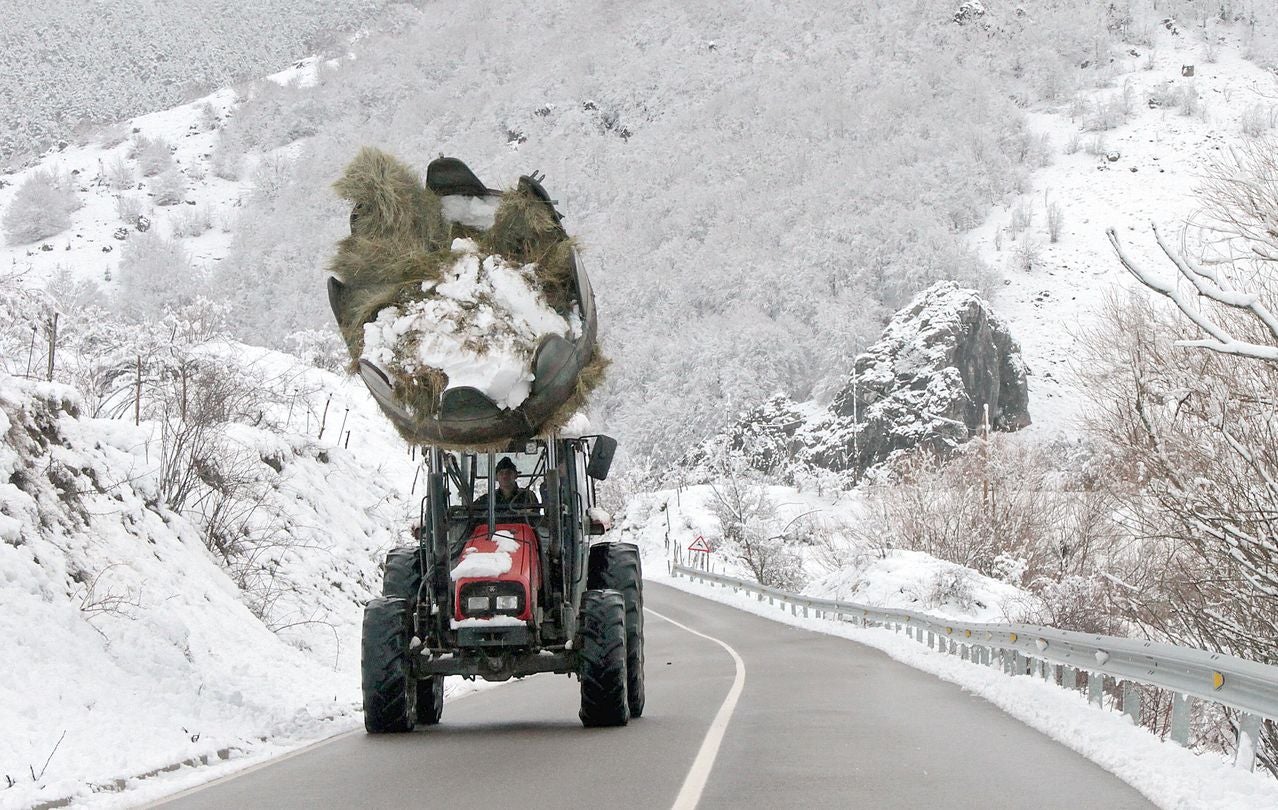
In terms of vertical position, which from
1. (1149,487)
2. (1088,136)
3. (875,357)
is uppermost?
(1088,136)

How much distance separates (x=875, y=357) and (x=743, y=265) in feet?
149

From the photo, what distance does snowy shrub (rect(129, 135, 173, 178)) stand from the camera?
7466 inches

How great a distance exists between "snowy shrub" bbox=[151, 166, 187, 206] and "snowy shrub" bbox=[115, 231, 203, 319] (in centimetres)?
3624

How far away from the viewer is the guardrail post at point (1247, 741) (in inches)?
303

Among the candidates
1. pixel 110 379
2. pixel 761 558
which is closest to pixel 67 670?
pixel 110 379

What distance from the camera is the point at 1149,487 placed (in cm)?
1419

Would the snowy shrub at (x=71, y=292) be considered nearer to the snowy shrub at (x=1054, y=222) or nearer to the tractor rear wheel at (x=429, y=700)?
the tractor rear wheel at (x=429, y=700)

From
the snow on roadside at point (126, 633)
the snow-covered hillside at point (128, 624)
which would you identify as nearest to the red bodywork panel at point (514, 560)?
the snow on roadside at point (126, 633)

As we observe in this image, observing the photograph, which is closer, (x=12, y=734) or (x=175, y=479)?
(x=12, y=734)

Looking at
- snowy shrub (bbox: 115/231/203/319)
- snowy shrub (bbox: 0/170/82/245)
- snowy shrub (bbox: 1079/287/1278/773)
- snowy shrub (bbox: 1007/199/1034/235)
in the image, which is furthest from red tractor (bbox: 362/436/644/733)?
snowy shrub (bbox: 0/170/82/245)

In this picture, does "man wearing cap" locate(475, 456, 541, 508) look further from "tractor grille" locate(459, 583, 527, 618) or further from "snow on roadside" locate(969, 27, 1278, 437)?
"snow on roadside" locate(969, 27, 1278, 437)

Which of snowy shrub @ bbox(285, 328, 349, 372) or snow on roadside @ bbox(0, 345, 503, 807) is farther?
snowy shrub @ bbox(285, 328, 349, 372)

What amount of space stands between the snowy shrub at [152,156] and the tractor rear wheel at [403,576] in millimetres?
192798

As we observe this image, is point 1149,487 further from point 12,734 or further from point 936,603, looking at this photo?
point 936,603
